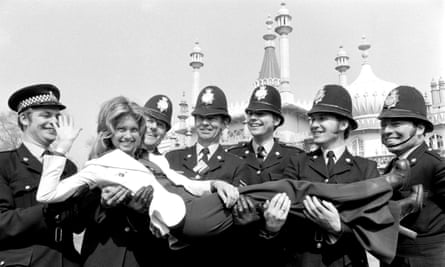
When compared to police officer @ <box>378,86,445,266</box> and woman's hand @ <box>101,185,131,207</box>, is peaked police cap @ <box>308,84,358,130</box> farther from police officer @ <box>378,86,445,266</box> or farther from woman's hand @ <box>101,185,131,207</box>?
woman's hand @ <box>101,185,131,207</box>

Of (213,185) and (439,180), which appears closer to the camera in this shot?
(213,185)

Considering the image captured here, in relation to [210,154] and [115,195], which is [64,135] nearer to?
[115,195]

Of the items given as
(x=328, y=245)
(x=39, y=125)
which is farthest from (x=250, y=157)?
(x=39, y=125)

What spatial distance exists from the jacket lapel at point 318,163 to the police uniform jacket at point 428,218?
0.57m

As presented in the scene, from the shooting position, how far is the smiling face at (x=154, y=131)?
14.8ft

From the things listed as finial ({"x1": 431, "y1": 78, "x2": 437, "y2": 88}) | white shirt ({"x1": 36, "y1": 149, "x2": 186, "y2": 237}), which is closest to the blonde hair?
white shirt ({"x1": 36, "y1": 149, "x2": 186, "y2": 237})

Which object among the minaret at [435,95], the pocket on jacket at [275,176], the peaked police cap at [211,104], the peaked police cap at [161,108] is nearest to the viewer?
the pocket on jacket at [275,176]

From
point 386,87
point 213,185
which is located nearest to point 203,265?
point 213,185

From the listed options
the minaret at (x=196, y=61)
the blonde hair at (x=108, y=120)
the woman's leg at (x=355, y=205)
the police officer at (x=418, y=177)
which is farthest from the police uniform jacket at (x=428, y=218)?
the minaret at (x=196, y=61)

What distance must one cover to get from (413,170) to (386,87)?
35.2 m

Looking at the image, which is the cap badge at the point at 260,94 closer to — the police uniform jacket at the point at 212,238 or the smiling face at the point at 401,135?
the police uniform jacket at the point at 212,238

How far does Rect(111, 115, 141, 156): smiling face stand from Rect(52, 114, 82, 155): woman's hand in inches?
11.2

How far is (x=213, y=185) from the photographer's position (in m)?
2.92

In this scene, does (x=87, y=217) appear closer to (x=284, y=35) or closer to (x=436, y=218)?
(x=436, y=218)
